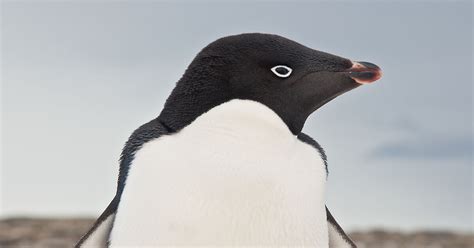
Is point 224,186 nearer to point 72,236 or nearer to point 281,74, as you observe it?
point 281,74

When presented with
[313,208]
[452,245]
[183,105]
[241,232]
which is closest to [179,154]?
[183,105]

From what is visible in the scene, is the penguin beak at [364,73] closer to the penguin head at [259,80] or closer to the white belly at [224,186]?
the penguin head at [259,80]

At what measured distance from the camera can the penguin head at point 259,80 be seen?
101 inches

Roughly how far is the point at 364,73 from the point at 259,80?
16.5 inches

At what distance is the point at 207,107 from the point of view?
2.57 m

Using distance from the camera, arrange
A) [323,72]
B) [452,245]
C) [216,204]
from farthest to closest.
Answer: [452,245] < [323,72] < [216,204]

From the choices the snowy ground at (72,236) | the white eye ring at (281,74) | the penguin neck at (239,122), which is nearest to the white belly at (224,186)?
the penguin neck at (239,122)

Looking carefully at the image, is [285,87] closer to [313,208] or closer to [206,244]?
[313,208]

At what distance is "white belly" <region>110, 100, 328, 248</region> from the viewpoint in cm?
252

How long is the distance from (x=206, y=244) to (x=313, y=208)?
417 millimetres

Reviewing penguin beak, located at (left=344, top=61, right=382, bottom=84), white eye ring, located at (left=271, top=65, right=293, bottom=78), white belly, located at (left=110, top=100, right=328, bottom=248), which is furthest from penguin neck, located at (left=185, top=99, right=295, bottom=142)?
penguin beak, located at (left=344, top=61, right=382, bottom=84)

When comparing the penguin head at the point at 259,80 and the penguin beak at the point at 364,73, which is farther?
the penguin beak at the point at 364,73

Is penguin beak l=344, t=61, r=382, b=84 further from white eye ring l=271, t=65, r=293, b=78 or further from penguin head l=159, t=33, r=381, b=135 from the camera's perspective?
white eye ring l=271, t=65, r=293, b=78

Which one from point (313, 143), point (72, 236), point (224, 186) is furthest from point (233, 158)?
point (72, 236)
